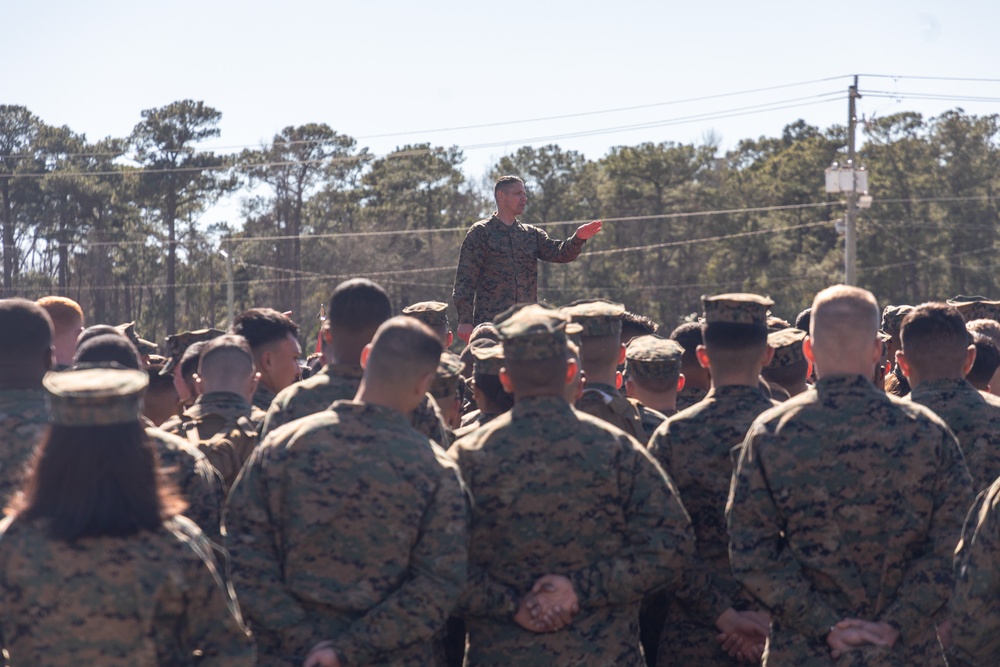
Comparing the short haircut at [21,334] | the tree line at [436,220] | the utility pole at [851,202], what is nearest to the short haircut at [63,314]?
the short haircut at [21,334]

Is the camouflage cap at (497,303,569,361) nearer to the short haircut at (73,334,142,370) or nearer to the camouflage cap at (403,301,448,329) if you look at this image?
the short haircut at (73,334,142,370)

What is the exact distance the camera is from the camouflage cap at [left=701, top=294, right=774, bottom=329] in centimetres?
508

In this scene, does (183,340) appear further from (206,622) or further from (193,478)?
(206,622)

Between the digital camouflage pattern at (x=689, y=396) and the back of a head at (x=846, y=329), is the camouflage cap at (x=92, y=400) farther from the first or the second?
the digital camouflage pattern at (x=689, y=396)

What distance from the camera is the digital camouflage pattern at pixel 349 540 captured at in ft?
13.4

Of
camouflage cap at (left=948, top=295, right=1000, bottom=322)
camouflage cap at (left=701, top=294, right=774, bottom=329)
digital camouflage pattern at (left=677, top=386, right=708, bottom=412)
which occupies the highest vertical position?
camouflage cap at (left=701, top=294, right=774, bottom=329)

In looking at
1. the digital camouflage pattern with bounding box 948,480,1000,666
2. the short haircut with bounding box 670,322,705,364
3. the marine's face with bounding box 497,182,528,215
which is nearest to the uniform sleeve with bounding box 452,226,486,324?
the marine's face with bounding box 497,182,528,215

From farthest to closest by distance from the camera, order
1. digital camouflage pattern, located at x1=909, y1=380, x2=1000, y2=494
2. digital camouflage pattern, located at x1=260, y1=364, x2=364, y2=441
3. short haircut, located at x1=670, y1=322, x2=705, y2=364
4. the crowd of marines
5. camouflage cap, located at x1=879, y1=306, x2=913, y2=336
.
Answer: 1. camouflage cap, located at x1=879, y1=306, x2=913, y2=336
2. short haircut, located at x1=670, y1=322, x2=705, y2=364
3. digital camouflage pattern, located at x1=909, y1=380, x2=1000, y2=494
4. digital camouflage pattern, located at x1=260, y1=364, x2=364, y2=441
5. the crowd of marines

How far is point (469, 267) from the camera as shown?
10164 mm

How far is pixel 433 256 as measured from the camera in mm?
64812

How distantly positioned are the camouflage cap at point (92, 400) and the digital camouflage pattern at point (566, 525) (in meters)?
1.44

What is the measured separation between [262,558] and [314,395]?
1.02 meters

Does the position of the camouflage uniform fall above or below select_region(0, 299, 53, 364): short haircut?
below

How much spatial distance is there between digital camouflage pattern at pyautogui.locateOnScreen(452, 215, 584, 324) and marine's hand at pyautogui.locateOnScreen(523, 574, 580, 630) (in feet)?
18.8
